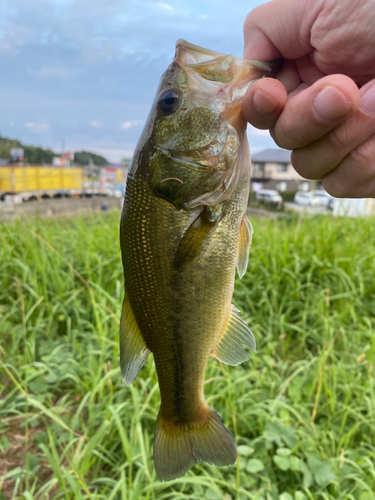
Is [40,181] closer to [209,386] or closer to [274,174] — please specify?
[209,386]

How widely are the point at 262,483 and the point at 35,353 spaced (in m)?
2.22

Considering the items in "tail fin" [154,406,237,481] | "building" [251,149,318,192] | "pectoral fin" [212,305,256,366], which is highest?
"building" [251,149,318,192]

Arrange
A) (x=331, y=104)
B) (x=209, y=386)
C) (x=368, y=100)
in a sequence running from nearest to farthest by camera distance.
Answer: (x=331, y=104)
(x=368, y=100)
(x=209, y=386)

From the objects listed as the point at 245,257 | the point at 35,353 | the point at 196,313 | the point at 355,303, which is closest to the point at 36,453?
the point at 35,353

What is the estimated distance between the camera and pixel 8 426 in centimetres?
265

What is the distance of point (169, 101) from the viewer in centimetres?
122

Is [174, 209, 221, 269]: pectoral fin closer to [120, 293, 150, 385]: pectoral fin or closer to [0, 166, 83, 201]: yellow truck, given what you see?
[120, 293, 150, 385]: pectoral fin

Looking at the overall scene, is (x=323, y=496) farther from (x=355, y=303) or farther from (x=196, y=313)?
(x=355, y=303)

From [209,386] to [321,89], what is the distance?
2272 mm

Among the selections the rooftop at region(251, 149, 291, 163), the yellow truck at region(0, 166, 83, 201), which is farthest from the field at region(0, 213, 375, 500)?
the rooftop at region(251, 149, 291, 163)

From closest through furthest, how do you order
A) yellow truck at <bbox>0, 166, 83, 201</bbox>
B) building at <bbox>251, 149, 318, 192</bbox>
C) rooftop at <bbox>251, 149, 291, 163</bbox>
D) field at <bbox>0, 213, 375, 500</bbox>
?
field at <bbox>0, 213, 375, 500</bbox> < yellow truck at <bbox>0, 166, 83, 201</bbox> < building at <bbox>251, 149, 318, 192</bbox> < rooftop at <bbox>251, 149, 291, 163</bbox>

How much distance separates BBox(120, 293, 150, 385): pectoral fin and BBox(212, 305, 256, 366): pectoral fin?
292 mm

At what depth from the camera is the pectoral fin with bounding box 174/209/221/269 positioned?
1.17 meters

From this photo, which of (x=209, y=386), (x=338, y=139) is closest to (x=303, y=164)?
(x=338, y=139)
